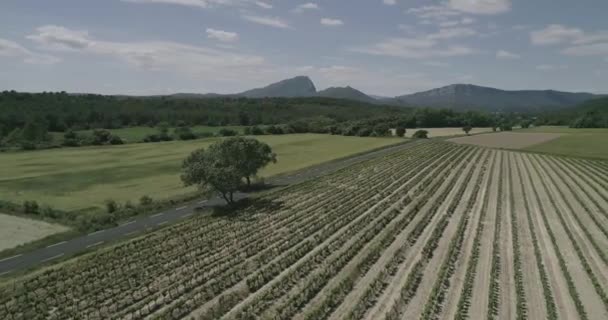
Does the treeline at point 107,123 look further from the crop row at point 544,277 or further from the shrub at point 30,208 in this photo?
the crop row at point 544,277

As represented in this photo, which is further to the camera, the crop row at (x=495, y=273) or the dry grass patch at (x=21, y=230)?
the dry grass patch at (x=21, y=230)

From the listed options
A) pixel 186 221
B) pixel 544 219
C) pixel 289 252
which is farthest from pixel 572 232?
pixel 186 221

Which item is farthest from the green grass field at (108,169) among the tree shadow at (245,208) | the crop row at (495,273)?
the crop row at (495,273)

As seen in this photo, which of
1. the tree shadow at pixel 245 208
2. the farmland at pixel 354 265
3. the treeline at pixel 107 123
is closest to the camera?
the farmland at pixel 354 265

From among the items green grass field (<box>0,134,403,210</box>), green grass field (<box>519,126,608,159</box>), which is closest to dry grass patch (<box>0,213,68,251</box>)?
green grass field (<box>0,134,403,210</box>)

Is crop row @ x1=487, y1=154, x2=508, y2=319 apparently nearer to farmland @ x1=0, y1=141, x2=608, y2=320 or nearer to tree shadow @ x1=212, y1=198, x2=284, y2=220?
farmland @ x1=0, y1=141, x2=608, y2=320

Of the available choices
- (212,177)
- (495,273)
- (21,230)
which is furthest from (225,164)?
(495,273)
